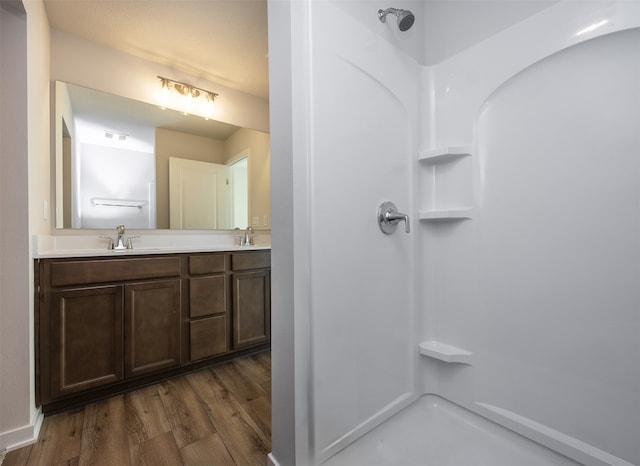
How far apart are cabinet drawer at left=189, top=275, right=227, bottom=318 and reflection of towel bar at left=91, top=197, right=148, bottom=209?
0.80 m

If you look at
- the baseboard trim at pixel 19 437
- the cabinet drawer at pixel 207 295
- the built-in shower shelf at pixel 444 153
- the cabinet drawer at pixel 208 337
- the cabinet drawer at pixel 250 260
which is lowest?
the baseboard trim at pixel 19 437

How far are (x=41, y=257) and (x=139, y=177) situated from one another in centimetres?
98

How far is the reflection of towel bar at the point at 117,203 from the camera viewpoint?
198cm

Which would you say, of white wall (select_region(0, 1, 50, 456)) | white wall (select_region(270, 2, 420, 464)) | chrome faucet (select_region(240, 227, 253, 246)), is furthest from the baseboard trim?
chrome faucet (select_region(240, 227, 253, 246))

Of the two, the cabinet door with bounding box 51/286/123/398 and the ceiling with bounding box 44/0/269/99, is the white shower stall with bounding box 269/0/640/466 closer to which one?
the ceiling with bounding box 44/0/269/99

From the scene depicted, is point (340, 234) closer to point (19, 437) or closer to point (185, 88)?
point (19, 437)

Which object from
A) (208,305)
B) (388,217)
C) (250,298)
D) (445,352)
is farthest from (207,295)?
(445,352)

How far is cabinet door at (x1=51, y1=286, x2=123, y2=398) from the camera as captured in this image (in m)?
1.42

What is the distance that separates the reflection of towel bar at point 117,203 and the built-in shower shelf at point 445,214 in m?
2.08

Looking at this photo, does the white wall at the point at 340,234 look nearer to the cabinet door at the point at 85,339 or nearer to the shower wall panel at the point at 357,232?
the shower wall panel at the point at 357,232

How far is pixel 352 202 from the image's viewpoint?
1.09 metres

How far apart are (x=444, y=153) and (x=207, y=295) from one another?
1741mm

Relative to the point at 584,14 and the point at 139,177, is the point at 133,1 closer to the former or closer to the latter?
the point at 139,177

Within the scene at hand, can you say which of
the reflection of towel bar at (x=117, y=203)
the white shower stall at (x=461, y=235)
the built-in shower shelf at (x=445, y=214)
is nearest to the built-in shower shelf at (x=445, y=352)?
the white shower stall at (x=461, y=235)
